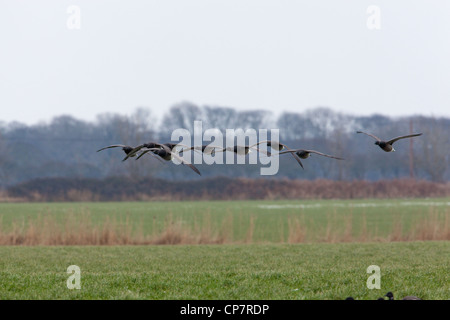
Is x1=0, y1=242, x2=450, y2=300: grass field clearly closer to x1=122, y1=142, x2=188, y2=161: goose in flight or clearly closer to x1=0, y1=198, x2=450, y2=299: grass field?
x1=0, y1=198, x2=450, y2=299: grass field

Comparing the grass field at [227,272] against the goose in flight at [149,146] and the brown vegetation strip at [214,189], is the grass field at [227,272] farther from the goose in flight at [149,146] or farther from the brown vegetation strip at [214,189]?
the brown vegetation strip at [214,189]

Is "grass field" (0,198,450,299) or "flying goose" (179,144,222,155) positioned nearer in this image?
"flying goose" (179,144,222,155)

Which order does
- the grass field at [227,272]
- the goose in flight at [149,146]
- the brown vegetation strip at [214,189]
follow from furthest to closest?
the brown vegetation strip at [214,189] < the grass field at [227,272] < the goose in flight at [149,146]

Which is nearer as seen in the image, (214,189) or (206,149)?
(206,149)

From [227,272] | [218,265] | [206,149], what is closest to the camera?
[206,149]

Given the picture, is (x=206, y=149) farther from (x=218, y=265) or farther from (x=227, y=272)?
(x=218, y=265)

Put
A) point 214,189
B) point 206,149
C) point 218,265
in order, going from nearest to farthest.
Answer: point 206,149 < point 218,265 < point 214,189

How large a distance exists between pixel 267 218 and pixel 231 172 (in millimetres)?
24448

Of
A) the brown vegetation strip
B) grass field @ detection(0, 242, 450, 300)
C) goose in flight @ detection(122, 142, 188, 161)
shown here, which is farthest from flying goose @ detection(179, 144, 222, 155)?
the brown vegetation strip

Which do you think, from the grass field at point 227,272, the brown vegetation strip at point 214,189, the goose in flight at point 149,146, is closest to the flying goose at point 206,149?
the goose in flight at point 149,146

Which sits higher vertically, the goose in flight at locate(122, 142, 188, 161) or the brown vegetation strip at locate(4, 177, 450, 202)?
the goose in flight at locate(122, 142, 188, 161)

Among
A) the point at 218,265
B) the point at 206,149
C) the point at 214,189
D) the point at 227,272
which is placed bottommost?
the point at 214,189

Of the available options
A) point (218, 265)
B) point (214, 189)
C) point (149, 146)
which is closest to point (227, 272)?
point (218, 265)
